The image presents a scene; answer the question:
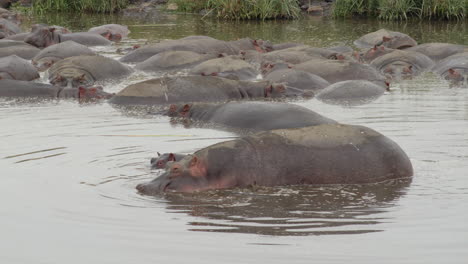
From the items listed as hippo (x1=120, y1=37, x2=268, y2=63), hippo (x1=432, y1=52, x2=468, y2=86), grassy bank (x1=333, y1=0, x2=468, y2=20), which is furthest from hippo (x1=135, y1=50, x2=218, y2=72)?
grassy bank (x1=333, y1=0, x2=468, y2=20)

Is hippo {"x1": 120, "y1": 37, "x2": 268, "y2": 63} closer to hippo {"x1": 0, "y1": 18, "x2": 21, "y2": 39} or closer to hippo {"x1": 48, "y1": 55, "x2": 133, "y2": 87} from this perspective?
hippo {"x1": 48, "y1": 55, "x2": 133, "y2": 87}

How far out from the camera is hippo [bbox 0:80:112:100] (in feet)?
36.9

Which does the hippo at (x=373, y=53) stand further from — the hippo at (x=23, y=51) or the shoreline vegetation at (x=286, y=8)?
the shoreline vegetation at (x=286, y=8)

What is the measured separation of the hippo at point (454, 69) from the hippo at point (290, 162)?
574 cm

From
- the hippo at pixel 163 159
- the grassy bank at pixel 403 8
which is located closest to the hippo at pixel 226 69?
the hippo at pixel 163 159

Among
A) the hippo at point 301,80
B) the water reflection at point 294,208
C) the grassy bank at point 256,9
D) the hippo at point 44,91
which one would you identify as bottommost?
the hippo at point 44,91

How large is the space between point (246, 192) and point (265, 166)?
25 centimetres

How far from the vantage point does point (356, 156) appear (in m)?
6.65

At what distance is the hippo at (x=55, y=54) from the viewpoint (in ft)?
45.7

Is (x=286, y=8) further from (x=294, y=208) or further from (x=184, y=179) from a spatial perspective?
(x=294, y=208)

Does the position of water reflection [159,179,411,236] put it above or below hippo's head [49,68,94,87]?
above

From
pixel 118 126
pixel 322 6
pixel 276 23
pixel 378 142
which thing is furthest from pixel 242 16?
pixel 378 142

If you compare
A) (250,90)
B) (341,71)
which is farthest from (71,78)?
(341,71)

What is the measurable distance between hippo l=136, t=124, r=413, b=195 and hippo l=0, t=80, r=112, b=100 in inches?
191
